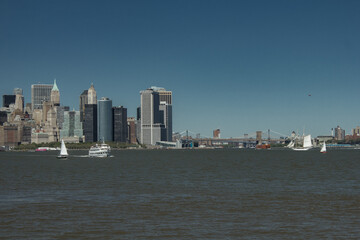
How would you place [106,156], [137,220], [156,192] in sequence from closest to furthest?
[137,220]
[156,192]
[106,156]

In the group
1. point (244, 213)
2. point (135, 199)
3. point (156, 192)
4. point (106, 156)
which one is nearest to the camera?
point (244, 213)

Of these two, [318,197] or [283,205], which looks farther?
[318,197]

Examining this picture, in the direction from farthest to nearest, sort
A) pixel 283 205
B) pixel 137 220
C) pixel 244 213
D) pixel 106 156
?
pixel 106 156 → pixel 283 205 → pixel 244 213 → pixel 137 220

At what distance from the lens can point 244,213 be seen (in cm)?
3900

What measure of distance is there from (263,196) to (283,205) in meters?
6.50

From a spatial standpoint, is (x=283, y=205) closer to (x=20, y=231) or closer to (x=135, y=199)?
(x=135, y=199)

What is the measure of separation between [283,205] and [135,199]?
12.9 m

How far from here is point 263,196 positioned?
163 ft

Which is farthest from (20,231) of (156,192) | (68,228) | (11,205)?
(156,192)

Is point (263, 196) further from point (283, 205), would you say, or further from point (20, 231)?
point (20, 231)

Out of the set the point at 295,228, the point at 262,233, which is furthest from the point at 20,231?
the point at 295,228

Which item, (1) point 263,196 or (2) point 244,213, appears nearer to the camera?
(2) point 244,213

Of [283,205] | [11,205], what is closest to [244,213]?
[283,205]

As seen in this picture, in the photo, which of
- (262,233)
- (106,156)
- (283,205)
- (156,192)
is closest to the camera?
(262,233)
